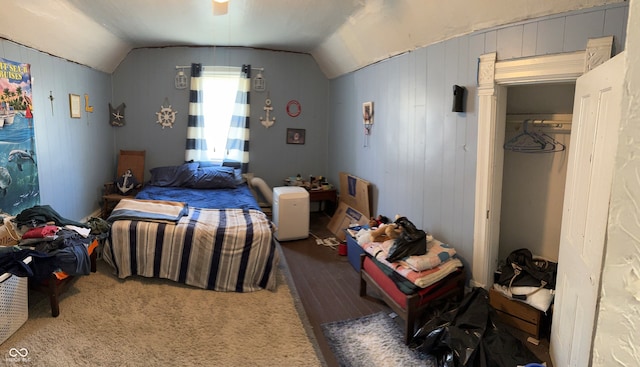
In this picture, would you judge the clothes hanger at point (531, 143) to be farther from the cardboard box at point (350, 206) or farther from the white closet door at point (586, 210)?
the cardboard box at point (350, 206)

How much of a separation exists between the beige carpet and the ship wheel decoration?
2.68 m

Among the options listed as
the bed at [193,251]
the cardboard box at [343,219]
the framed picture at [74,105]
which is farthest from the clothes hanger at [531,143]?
the framed picture at [74,105]

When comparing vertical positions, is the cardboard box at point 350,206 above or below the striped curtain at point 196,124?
below

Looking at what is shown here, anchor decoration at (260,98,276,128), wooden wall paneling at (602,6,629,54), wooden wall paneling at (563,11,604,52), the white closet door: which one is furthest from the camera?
anchor decoration at (260,98,276,128)

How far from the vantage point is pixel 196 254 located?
10.3 ft

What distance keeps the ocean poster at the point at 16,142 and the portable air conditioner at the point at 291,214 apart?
2.30 metres

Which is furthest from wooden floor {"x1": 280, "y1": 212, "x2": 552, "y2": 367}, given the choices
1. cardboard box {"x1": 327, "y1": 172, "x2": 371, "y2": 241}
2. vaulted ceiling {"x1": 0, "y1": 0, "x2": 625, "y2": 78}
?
vaulted ceiling {"x1": 0, "y1": 0, "x2": 625, "y2": 78}

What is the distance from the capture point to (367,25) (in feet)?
12.1

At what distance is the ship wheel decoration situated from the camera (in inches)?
209

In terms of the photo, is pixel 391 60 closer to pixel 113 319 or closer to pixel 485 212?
pixel 485 212

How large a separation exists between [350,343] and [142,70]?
15.0 feet

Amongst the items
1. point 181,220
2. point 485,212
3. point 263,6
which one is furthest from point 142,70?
point 485,212

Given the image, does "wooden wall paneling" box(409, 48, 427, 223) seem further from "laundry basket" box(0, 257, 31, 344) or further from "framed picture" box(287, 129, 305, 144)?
"laundry basket" box(0, 257, 31, 344)

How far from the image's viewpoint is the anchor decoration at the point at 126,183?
16.1 ft
